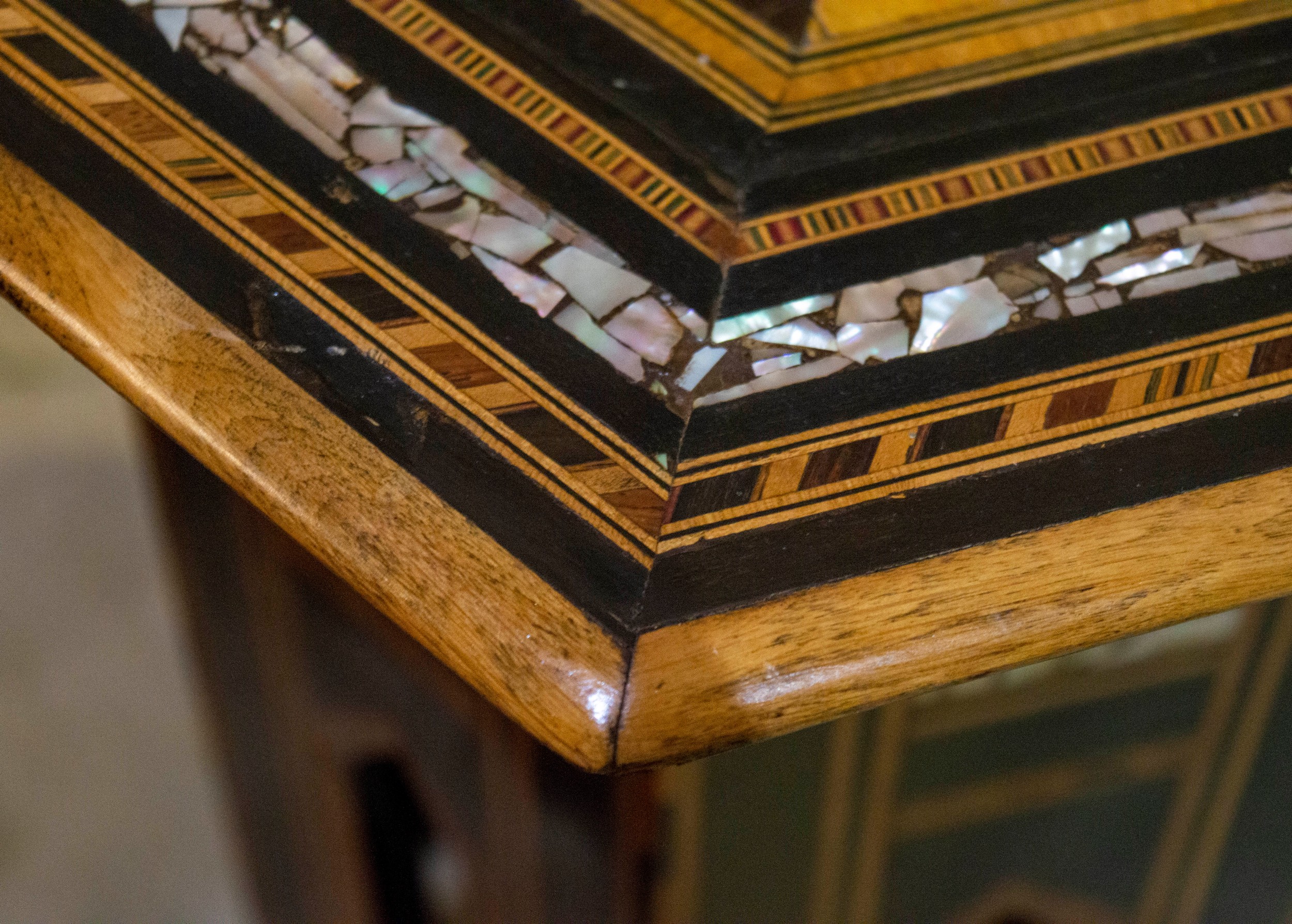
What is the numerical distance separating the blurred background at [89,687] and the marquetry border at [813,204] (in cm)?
144

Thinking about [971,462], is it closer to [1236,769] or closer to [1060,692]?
[1060,692]

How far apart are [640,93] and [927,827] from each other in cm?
90

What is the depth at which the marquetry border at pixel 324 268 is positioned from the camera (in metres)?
0.53

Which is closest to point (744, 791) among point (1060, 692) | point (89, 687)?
point (1060, 692)

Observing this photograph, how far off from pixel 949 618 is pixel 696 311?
184 mm

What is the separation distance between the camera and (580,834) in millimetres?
1098

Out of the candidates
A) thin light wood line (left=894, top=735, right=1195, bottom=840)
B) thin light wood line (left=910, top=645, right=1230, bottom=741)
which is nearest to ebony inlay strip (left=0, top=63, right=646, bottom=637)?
thin light wood line (left=910, top=645, right=1230, bottom=741)

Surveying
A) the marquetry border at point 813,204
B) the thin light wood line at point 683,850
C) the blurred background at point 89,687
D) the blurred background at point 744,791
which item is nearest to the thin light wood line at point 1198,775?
the blurred background at point 744,791

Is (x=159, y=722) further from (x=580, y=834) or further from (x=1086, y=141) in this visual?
(x=1086, y=141)

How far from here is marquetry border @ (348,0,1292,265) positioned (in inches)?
24.5

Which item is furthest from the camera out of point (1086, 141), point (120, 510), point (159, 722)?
point (120, 510)

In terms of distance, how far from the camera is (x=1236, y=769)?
1.34 metres

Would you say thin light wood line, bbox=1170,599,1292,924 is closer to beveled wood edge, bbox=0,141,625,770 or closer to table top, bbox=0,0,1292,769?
table top, bbox=0,0,1292,769

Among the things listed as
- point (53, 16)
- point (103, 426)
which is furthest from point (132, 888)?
point (53, 16)
